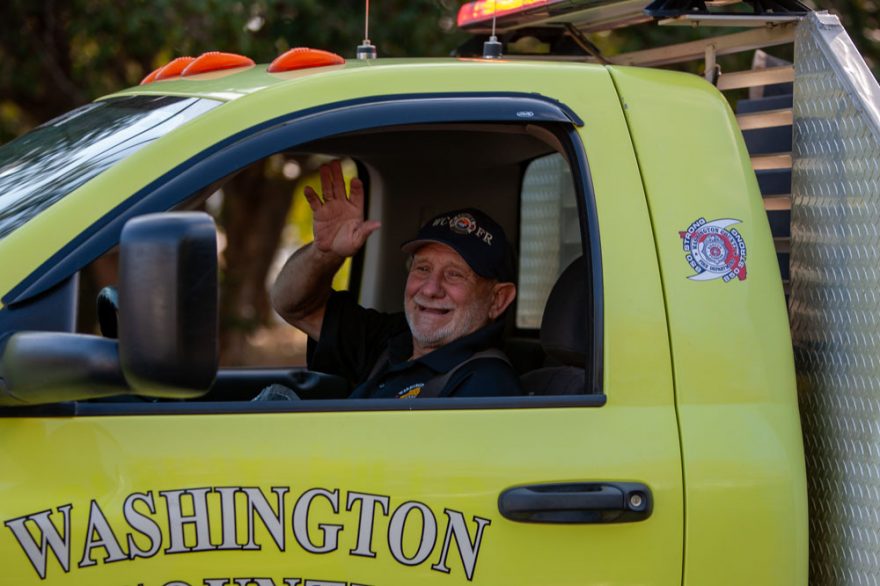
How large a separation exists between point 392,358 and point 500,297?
0.33 meters

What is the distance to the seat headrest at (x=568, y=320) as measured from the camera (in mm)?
2717

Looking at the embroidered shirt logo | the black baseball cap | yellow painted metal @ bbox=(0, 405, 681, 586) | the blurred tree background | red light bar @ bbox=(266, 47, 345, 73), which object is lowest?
yellow painted metal @ bbox=(0, 405, 681, 586)

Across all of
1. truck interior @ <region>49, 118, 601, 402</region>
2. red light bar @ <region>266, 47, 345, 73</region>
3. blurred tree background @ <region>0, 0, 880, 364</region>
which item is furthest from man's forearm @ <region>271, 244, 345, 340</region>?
blurred tree background @ <region>0, 0, 880, 364</region>

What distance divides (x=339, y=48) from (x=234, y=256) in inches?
155

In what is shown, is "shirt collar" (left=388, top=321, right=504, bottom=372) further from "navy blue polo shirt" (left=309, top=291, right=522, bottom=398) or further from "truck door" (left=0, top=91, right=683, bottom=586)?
"truck door" (left=0, top=91, right=683, bottom=586)

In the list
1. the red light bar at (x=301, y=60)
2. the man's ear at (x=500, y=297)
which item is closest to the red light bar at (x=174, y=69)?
the red light bar at (x=301, y=60)

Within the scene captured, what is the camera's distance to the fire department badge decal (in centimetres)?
251

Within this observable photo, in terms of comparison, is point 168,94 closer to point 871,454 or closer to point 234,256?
point 871,454

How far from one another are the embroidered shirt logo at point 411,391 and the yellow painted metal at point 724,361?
833 millimetres

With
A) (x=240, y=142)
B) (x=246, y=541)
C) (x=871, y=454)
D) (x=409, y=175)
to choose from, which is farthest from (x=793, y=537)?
(x=409, y=175)

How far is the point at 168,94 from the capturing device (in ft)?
8.97

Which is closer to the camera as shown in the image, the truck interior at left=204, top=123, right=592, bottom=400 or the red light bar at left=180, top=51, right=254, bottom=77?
the red light bar at left=180, top=51, right=254, bottom=77

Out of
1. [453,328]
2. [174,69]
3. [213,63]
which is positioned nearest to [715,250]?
[453,328]

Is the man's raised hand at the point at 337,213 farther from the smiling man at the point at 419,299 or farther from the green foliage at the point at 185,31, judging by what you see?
the green foliage at the point at 185,31
